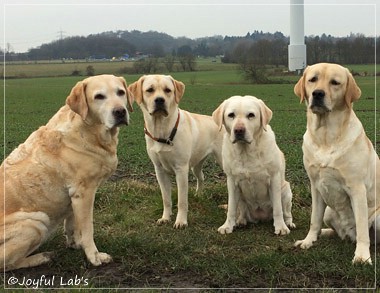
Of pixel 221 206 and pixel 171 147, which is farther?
pixel 221 206

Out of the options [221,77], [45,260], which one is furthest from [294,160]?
[221,77]

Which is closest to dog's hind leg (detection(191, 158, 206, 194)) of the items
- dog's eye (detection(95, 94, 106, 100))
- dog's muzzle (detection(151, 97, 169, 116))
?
dog's muzzle (detection(151, 97, 169, 116))

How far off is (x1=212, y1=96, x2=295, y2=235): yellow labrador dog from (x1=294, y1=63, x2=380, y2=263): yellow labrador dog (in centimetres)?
78

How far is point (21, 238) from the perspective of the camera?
4773 millimetres

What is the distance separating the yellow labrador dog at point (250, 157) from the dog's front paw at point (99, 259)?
5.20 feet

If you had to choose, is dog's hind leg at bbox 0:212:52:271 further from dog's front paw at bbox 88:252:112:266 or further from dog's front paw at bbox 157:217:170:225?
dog's front paw at bbox 157:217:170:225

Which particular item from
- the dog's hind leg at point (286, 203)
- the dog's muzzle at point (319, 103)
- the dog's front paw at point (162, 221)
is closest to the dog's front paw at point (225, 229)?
the dog's hind leg at point (286, 203)

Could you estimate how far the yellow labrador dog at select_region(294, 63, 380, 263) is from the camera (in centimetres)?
484

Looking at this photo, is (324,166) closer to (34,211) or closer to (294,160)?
(34,211)

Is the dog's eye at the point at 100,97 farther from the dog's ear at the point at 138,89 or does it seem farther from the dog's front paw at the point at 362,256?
the dog's front paw at the point at 362,256

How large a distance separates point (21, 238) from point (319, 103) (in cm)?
336

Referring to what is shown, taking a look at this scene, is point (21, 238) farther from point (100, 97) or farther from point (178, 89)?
point (178, 89)

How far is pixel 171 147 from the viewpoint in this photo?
648cm

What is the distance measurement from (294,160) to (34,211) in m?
6.84
